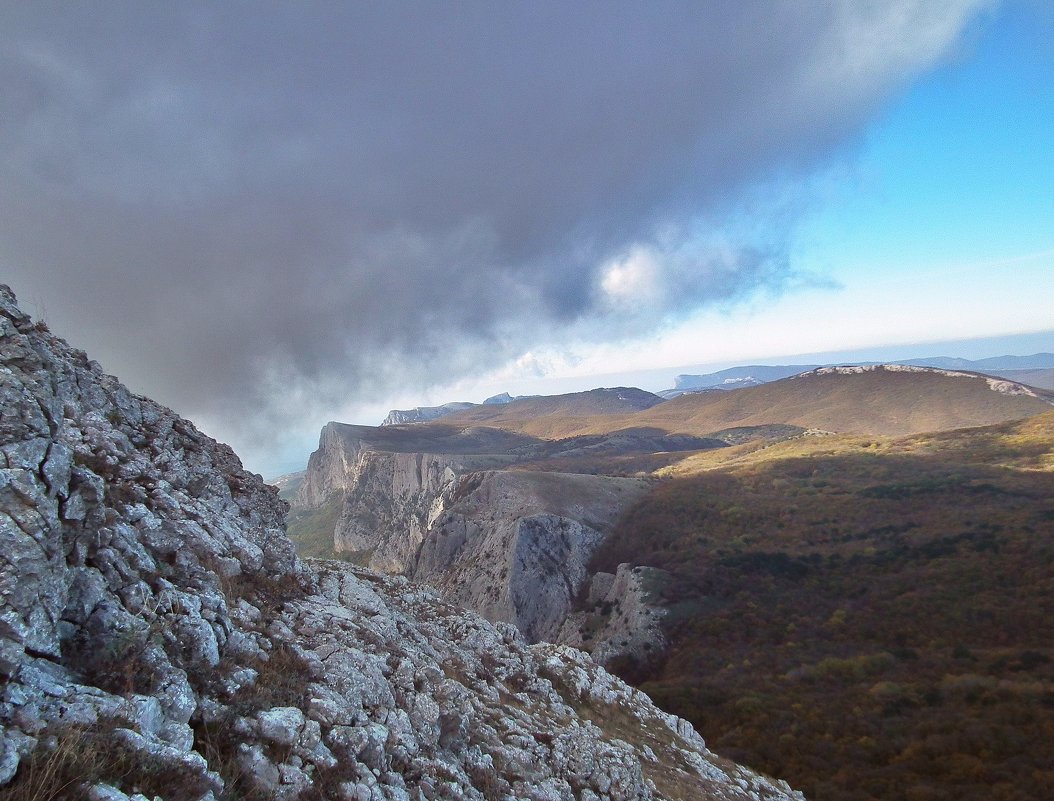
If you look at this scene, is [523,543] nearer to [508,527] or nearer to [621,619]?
[508,527]

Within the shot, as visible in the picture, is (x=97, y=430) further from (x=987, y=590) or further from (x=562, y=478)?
(x=562, y=478)

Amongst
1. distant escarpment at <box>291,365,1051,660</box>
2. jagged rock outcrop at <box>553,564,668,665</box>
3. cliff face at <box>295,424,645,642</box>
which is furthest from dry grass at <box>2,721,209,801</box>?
cliff face at <box>295,424,645,642</box>

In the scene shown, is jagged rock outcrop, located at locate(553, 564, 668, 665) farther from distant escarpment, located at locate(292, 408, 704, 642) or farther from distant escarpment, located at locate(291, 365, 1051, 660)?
distant escarpment, located at locate(292, 408, 704, 642)

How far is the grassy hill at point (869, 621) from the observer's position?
83.3ft

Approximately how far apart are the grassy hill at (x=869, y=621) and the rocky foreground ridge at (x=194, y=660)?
13.1m

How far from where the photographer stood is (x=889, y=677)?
32750mm

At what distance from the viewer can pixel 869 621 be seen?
133 feet

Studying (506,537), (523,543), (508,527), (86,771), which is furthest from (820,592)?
(86,771)

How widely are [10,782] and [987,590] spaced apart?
5679cm

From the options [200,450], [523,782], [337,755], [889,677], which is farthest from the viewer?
[889,677]

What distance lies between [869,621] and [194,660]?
49454 millimetres

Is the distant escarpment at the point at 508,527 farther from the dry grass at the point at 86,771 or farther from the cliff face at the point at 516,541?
the dry grass at the point at 86,771

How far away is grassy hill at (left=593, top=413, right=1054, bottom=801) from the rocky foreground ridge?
1311 cm

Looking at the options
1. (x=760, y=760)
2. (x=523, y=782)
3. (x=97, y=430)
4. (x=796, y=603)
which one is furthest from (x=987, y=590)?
(x=97, y=430)
